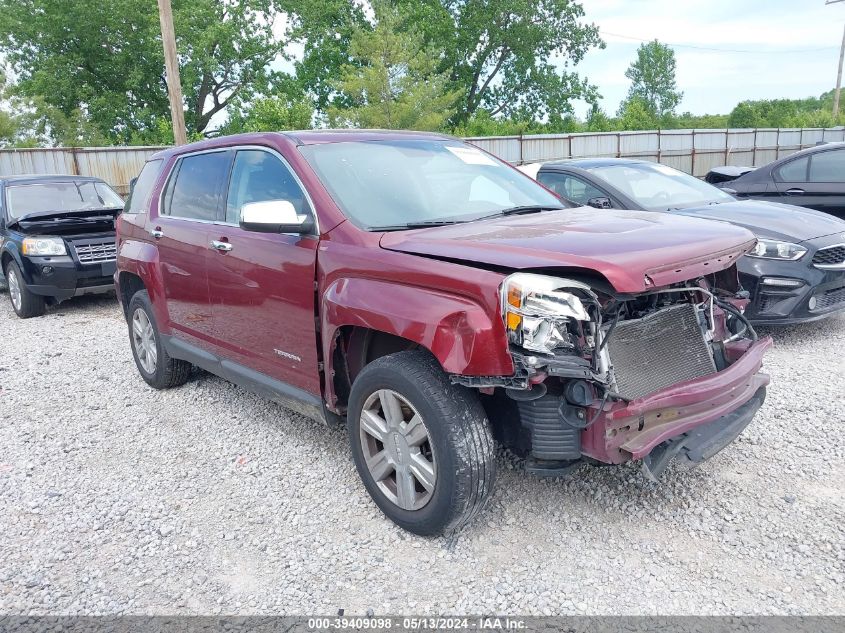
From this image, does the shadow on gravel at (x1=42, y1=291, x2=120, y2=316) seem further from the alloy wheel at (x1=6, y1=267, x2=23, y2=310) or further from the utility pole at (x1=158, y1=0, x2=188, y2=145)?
the utility pole at (x1=158, y1=0, x2=188, y2=145)

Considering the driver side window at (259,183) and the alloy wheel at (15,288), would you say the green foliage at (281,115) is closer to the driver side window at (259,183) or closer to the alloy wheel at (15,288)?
the alloy wheel at (15,288)

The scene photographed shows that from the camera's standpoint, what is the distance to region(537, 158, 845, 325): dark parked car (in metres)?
5.40

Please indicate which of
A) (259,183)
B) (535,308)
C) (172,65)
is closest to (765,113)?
(172,65)

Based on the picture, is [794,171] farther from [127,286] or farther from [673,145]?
[673,145]

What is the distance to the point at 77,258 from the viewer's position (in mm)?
8250

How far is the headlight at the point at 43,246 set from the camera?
8.17 m

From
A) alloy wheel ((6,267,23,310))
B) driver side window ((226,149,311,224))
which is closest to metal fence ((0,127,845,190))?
alloy wheel ((6,267,23,310))

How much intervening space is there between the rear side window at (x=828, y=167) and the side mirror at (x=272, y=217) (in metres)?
7.00

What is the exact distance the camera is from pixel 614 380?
2670mm

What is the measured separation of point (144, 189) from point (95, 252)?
366 cm

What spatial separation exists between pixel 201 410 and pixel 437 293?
9.29ft

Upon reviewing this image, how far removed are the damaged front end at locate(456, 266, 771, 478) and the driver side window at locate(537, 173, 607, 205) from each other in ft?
11.0

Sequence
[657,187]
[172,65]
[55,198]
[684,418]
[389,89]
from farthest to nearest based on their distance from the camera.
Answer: [389,89]
[172,65]
[55,198]
[657,187]
[684,418]

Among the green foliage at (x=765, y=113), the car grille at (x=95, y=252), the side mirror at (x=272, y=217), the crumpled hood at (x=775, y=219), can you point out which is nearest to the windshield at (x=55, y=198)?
the car grille at (x=95, y=252)
